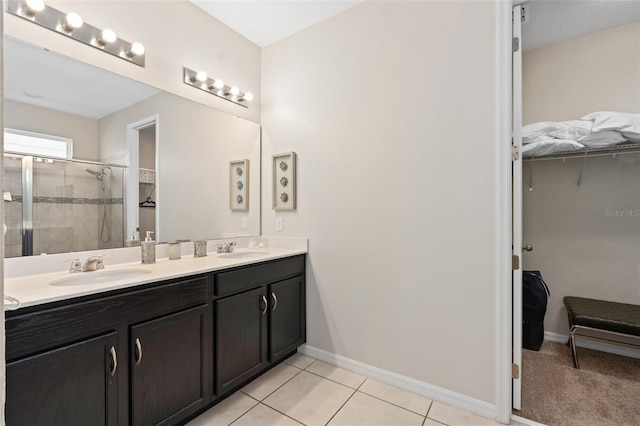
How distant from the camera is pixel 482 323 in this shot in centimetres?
170

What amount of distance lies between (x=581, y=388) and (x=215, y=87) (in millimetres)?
3385

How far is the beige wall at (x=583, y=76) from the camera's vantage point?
89.0 inches

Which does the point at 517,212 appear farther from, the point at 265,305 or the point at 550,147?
the point at 265,305

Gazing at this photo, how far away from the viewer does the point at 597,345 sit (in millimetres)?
2416

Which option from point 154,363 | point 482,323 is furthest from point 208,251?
point 482,323

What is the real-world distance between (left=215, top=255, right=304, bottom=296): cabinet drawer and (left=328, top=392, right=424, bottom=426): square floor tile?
0.93 metres

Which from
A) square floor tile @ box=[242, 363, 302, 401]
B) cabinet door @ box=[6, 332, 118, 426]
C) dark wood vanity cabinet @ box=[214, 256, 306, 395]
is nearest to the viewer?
cabinet door @ box=[6, 332, 118, 426]

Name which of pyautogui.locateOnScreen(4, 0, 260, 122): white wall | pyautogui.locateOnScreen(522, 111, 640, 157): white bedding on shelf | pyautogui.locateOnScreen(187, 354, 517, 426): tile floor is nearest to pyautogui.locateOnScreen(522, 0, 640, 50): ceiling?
pyautogui.locateOnScreen(522, 111, 640, 157): white bedding on shelf

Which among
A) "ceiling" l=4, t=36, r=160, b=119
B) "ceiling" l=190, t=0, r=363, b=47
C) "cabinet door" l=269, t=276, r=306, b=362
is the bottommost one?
"cabinet door" l=269, t=276, r=306, b=362

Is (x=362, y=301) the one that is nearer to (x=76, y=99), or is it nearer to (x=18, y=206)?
(x=18, y=206)

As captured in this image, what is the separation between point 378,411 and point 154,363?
1.28 metres

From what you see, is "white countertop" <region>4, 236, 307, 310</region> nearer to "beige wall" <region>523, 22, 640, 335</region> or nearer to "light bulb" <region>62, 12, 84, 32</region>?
"light bulb" <region>62, 12, 84, 32</region>

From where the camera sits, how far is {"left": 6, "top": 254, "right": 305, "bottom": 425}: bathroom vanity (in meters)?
1.08

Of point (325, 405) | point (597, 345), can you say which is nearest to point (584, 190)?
point (597, 345)
